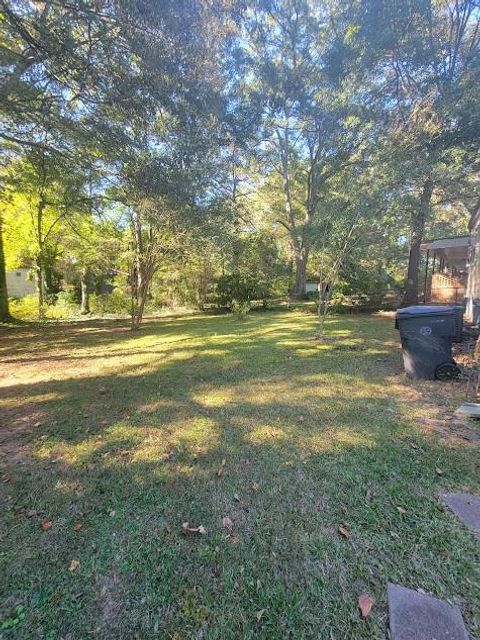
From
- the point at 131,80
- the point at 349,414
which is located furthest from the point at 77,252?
the point at 349,414

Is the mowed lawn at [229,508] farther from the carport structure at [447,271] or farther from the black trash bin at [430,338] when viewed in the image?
the carport structure at [447,271]

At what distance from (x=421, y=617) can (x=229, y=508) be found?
1.18 metres

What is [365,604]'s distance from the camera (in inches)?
61.4

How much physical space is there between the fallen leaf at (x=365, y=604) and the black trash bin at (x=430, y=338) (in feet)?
12.9

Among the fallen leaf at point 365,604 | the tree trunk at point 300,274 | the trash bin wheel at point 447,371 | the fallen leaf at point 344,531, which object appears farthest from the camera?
the tree trunk at point 300,274

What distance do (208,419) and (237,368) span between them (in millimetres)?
2264

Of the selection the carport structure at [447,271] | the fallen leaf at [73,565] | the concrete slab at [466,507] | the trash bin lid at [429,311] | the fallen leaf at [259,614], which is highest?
the carport structure at [447,271]

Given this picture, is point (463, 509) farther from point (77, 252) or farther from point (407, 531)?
point (77, 252)

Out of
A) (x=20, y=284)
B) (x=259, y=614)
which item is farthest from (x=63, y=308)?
(x=20, y=284)

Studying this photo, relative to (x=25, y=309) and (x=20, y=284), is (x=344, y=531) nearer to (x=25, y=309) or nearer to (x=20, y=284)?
(x=25, y=309)

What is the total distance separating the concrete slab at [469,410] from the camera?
353cm

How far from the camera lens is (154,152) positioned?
6.03 metres

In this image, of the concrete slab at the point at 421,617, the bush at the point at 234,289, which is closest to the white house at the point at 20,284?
the bush at the point at 234,289

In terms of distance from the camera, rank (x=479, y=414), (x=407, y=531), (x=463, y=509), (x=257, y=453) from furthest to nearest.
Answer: (x=479, y=414), (x=257, y=453), (x=463, y=509), (x=407, y=531)
